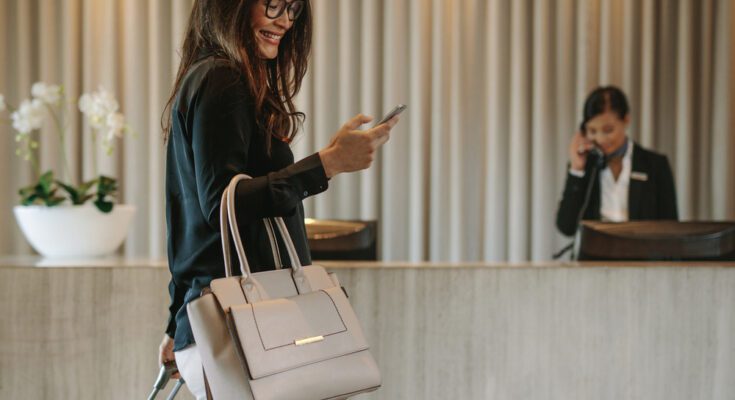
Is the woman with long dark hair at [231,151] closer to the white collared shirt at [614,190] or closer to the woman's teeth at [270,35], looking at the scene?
the woman's teeth at [270,35]

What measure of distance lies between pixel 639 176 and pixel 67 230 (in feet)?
8.60

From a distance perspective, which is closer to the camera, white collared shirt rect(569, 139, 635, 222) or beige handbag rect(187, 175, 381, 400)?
beige handbag rect(187, 175, 381, 400)

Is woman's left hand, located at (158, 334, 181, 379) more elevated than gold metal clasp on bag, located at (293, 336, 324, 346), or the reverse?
gold metal clasp on bag, located at (293, 336, 324, 346)

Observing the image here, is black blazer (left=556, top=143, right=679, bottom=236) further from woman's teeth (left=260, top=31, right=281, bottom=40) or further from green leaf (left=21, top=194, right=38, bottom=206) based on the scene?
woman's teeth (left=260, top=31, right=281, bottom=40)

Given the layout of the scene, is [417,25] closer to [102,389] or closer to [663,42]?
[663,42]

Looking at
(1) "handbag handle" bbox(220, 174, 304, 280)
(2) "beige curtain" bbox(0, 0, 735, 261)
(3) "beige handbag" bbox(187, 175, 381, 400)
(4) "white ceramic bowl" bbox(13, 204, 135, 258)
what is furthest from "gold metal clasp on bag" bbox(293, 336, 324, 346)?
(2) "beige curtain" bbox(0, 0, 735, 261)

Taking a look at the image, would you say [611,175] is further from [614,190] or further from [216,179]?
[216,179]

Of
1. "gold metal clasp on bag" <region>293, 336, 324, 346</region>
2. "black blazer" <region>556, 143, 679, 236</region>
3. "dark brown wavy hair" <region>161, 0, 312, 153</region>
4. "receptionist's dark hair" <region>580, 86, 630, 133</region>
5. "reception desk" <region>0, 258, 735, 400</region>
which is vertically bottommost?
"reception desk" <region>0, 258, 735, 400</region>

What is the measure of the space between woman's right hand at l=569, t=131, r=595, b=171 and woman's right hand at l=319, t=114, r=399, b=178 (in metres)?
2.83

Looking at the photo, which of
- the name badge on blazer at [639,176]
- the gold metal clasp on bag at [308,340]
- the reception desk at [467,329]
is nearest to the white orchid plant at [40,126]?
the reception desk at [467,329]

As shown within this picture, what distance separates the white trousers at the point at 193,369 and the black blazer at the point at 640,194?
2875mm

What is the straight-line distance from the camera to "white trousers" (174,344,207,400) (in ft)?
3.68

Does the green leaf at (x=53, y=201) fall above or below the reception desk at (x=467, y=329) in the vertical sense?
above

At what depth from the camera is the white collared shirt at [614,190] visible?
12.3ft
